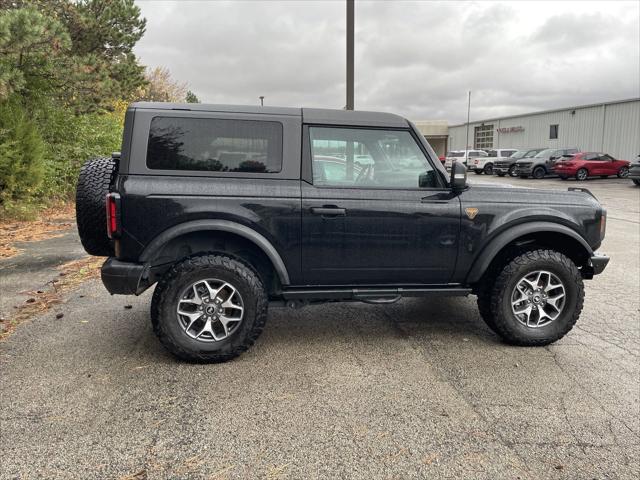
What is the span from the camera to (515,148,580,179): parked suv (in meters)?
30.0

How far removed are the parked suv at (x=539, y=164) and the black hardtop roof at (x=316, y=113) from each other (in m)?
28.7

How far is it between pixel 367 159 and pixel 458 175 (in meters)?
0.72

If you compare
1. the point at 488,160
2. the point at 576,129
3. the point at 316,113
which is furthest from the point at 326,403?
the point at 576,129

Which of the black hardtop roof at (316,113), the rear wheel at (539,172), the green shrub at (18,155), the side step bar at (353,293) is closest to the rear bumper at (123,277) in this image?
the side step bar at (353,293)

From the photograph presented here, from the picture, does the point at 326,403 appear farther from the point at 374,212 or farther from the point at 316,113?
the point at 316,113

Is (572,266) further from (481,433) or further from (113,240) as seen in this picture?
(113,240)

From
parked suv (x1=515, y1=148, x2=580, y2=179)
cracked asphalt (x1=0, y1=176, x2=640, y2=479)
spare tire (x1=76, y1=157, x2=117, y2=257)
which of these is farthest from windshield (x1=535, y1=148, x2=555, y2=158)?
spare tire (x1=76, y1=157, x2=117, y2=257)

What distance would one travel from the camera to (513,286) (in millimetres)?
4105

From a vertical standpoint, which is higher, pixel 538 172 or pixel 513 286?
pixel 538 172

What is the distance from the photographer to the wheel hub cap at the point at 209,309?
12.2 ft

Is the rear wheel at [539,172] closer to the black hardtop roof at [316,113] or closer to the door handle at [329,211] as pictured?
the black hardtop roof at [316,113]

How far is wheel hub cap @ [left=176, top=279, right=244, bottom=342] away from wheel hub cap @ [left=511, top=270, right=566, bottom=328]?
7.45ft

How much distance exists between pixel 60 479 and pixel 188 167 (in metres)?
2.17

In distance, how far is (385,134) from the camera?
4066mm
